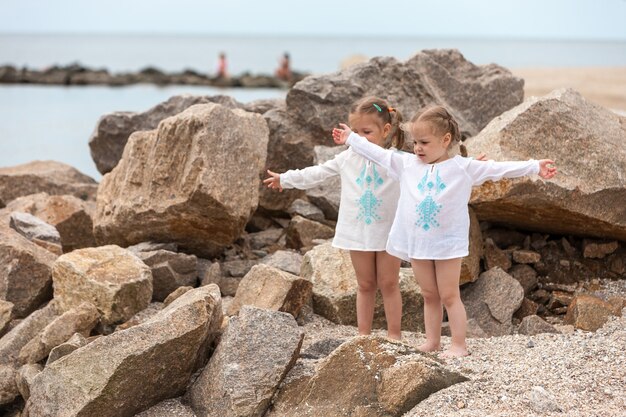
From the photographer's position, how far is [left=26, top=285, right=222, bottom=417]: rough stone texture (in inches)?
176

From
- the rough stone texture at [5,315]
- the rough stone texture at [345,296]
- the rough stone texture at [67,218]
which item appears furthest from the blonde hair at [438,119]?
the rough stone texture at [67,218]

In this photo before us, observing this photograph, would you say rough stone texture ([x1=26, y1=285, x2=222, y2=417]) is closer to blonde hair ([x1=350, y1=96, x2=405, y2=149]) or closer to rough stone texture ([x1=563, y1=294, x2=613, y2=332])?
blonde hair ([x1=350, y1=96, x2=405, y2=149])

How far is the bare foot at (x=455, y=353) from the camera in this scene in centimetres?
488

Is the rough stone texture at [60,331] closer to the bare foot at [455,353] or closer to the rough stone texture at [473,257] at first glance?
the bare foot at [455,353]

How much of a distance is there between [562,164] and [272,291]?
2.36 metres

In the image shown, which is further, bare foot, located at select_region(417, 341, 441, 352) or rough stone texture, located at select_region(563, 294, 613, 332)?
rough stone texture, located at select_region(563, 294, 613, 332)

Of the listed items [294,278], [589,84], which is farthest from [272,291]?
[589,84]

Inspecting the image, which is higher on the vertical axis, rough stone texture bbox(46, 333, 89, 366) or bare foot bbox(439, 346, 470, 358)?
bare foot bbox(439, 346, 470, 358)

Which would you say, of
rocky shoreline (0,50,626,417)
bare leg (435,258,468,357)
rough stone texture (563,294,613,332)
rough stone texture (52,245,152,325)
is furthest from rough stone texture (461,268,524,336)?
rough stone texture (52,245,152,325)

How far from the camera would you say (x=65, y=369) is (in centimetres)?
457

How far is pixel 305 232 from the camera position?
7523 mm

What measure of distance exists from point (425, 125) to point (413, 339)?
5.10ft

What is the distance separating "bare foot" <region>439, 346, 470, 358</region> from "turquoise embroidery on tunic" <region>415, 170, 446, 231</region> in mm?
690

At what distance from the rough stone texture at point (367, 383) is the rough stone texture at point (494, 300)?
2.02 meters
